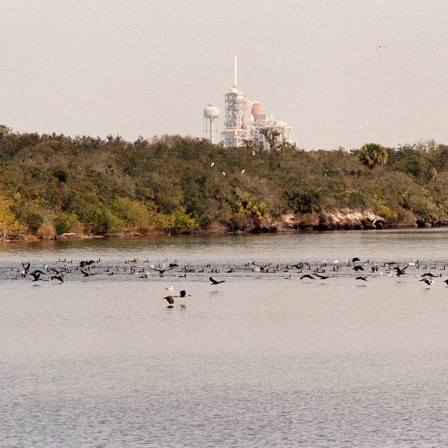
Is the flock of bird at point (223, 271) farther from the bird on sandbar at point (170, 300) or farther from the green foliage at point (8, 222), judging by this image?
the green foliage at point (8, 222)

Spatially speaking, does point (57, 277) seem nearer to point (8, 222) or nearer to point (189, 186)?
point (8, 222)

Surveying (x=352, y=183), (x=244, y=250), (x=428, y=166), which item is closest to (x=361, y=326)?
(x=244, y=250)

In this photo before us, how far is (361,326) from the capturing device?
37688mm

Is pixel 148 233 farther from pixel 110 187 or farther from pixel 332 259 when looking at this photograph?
pixel 332 259

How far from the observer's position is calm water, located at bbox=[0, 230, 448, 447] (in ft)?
73.7

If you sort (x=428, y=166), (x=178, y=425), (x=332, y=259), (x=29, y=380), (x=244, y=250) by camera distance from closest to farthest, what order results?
(x=178, y=425) < (x=29, y=380) < (x=332, y=259) < (x=244, y=250) < (x=428, y=166)

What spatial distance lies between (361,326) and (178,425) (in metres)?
15.9

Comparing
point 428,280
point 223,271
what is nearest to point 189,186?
point 223,271

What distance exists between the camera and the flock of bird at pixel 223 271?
182 feet

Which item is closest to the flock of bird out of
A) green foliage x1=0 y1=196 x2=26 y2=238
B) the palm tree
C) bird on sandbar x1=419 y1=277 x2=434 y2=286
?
bird on sandbar x1=419 y1=277 x2=434 y2=286

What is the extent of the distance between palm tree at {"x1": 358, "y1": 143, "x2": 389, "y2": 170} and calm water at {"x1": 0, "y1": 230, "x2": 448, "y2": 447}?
8339 centimetres

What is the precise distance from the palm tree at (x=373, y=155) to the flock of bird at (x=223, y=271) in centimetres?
7790

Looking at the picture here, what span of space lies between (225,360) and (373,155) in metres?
114

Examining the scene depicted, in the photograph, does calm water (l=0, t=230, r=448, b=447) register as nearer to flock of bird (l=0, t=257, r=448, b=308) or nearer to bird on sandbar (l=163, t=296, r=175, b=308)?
flock of bird (l=0, t=257, r=448, b=308)
